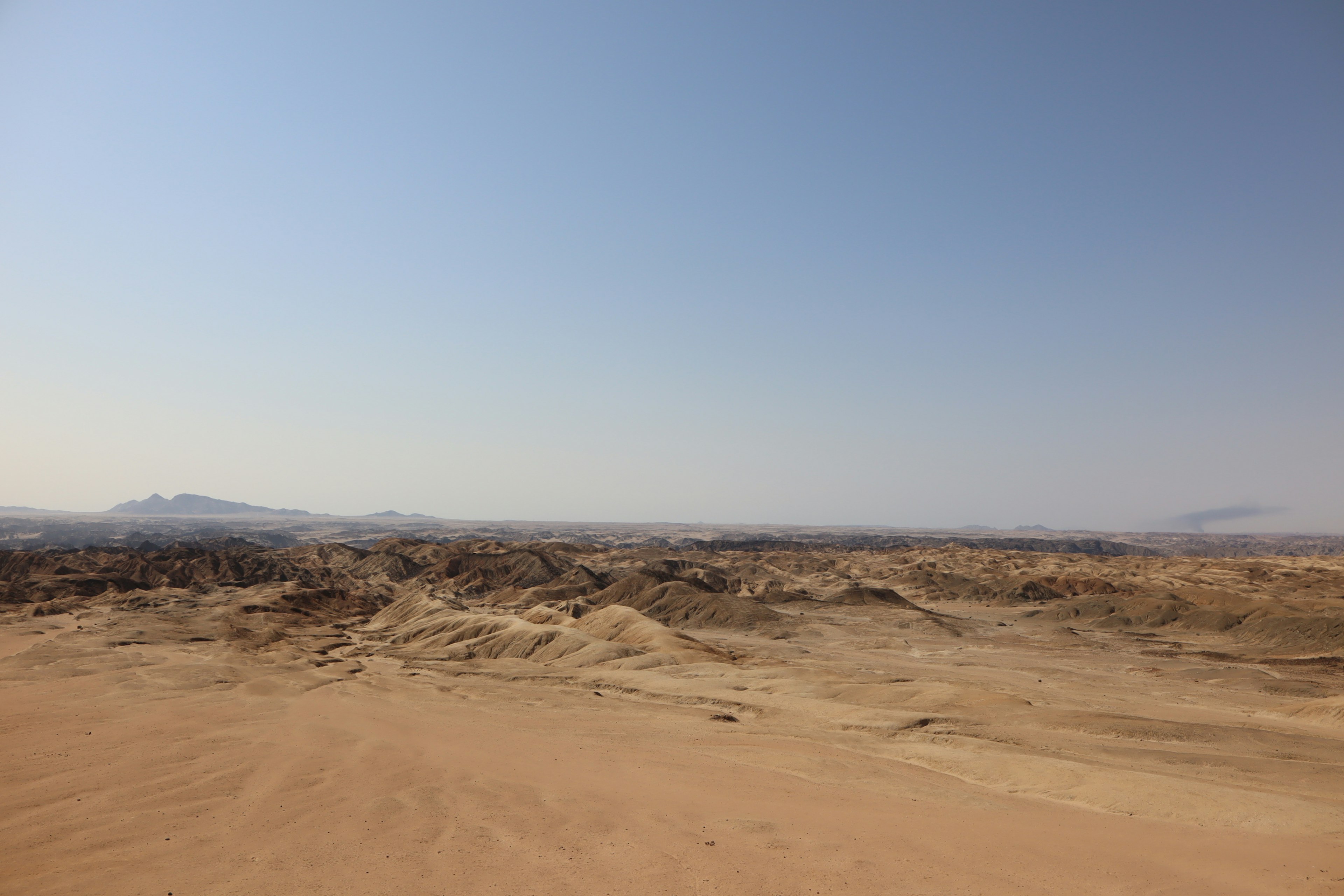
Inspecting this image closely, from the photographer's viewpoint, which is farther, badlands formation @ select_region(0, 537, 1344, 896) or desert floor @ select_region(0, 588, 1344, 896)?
badlands formation @ select_region(0, 537, 1344, 896)

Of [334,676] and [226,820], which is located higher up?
[226,820]

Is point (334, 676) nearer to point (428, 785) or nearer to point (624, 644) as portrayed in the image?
point (624, 644)

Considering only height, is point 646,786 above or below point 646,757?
above

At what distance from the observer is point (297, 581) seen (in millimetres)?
97188

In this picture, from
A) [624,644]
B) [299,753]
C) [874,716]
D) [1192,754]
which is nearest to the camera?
[299,753]

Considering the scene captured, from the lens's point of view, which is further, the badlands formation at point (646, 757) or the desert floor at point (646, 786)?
the badlands formation at point (646, 757)

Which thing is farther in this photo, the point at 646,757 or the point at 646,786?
the point at 646,757

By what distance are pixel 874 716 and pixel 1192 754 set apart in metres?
10.7

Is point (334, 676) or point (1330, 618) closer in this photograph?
point (334, 676)

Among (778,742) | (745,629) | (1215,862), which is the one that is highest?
(1215,862)

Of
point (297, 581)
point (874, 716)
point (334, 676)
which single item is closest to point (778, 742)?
point (874, 716)

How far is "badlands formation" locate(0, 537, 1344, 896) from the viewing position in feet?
43.1

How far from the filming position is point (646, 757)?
72.1ft

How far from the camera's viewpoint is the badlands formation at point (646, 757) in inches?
517
